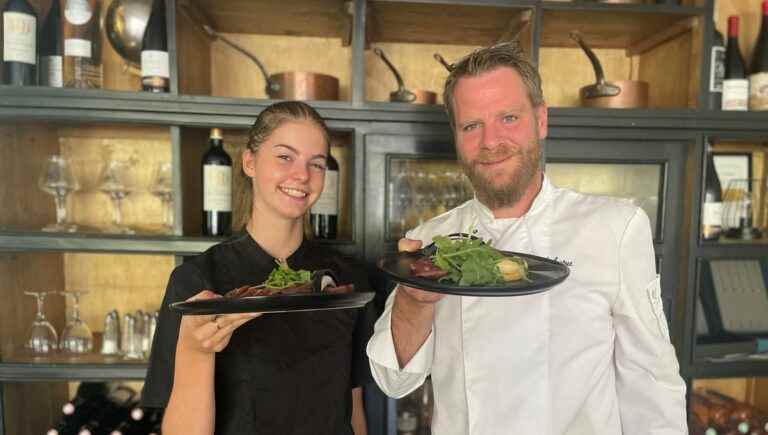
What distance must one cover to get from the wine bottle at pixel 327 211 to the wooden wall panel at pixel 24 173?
3.37 feet

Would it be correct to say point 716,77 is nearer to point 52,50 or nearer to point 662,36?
point 662,36

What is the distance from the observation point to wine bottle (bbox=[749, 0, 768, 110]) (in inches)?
62.2

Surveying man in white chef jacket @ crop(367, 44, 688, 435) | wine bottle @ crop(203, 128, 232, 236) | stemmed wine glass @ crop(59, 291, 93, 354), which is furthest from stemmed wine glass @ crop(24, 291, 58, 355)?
man in white chef jacket @ crop(367, 44, 688, 435)

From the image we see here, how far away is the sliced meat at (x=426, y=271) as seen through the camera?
855 mm

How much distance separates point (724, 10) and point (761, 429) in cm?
176

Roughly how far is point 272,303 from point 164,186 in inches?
42.7

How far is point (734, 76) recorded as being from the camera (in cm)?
171

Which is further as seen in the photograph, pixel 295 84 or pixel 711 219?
pixel 711 219

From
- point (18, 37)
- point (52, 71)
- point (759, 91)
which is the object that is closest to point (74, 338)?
point (52, 71)

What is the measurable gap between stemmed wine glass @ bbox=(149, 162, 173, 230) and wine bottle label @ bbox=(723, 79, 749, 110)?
80.1 inches

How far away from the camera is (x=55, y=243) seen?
140 cm

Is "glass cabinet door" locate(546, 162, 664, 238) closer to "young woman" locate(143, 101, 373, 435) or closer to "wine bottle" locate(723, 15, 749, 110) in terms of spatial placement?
"wine bottle" locate(723, 15, 749, 110)

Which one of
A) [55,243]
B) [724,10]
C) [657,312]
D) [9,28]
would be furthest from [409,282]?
[724,10]

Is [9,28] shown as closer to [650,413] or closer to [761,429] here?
[650,413]
